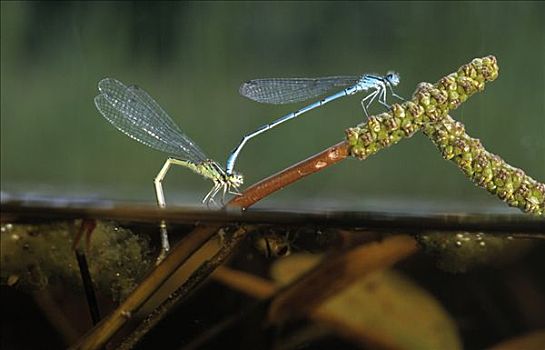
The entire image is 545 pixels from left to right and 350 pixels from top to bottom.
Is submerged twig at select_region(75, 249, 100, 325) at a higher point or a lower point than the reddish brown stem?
lower

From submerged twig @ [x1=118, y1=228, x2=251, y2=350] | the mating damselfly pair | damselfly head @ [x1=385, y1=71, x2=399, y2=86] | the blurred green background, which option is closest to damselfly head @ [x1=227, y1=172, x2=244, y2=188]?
the mating damselfly pair

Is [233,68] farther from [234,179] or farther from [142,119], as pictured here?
[234,179]

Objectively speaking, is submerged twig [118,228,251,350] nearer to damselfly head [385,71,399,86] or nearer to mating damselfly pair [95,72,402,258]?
mating damselfly pair [95,72,402,258]

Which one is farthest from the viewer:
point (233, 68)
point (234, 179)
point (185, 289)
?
point (233, 68)

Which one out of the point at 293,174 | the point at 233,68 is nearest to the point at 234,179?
the point at 293,174

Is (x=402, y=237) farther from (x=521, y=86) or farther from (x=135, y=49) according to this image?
(x=135, y=49)

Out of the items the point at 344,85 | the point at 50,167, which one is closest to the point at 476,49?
the point at 344,85
